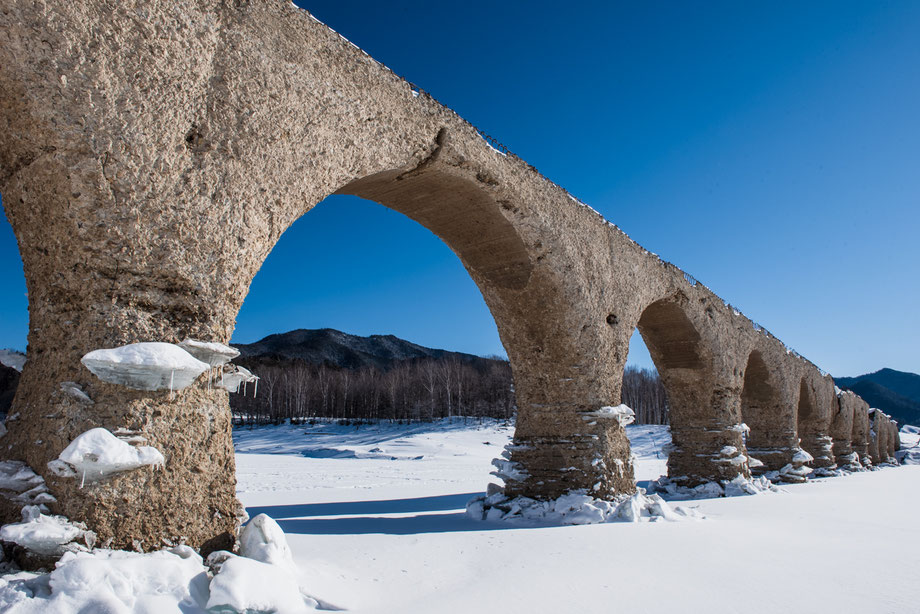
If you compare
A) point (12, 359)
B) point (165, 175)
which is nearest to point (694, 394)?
point (165, 175)

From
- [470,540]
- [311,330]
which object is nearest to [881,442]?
[470,540]

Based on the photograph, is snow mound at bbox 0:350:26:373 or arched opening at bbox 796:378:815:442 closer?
snow mound at bbox 0:350:26:373

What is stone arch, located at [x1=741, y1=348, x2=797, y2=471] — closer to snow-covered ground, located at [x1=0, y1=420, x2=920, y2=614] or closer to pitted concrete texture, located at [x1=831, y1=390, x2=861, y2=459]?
snow-covered ground, located at [x1=0, y1=420, x2=920, y2=614]

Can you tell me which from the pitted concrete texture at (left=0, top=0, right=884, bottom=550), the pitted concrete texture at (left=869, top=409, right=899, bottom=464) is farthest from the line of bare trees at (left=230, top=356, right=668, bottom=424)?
the pitted concrete texture at (left=0, top=0, right=884, bottom=550)

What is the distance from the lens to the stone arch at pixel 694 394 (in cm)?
827

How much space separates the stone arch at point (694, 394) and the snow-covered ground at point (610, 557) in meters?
0.94

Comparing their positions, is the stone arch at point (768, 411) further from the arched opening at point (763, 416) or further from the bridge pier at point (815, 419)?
the bridge pier at point (815, 419)

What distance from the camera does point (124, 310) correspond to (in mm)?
2660

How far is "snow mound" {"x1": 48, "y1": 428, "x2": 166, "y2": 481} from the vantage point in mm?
2363

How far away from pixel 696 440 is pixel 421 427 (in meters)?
19.3

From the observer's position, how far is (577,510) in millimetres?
5266

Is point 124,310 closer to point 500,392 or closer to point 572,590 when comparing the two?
point 572,590

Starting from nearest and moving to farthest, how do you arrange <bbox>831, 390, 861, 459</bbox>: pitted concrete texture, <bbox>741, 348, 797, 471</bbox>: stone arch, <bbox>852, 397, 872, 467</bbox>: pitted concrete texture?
<bbox>741, 348, 797, 471</bbox>: stone arch
<bbox>831, 390, 861, 459</bbox>: pitted concrete texture
<bbox>852, 397, 872, 467</bbox>: pitted concrete texture

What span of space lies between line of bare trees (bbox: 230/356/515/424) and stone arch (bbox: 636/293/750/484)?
2529cm
